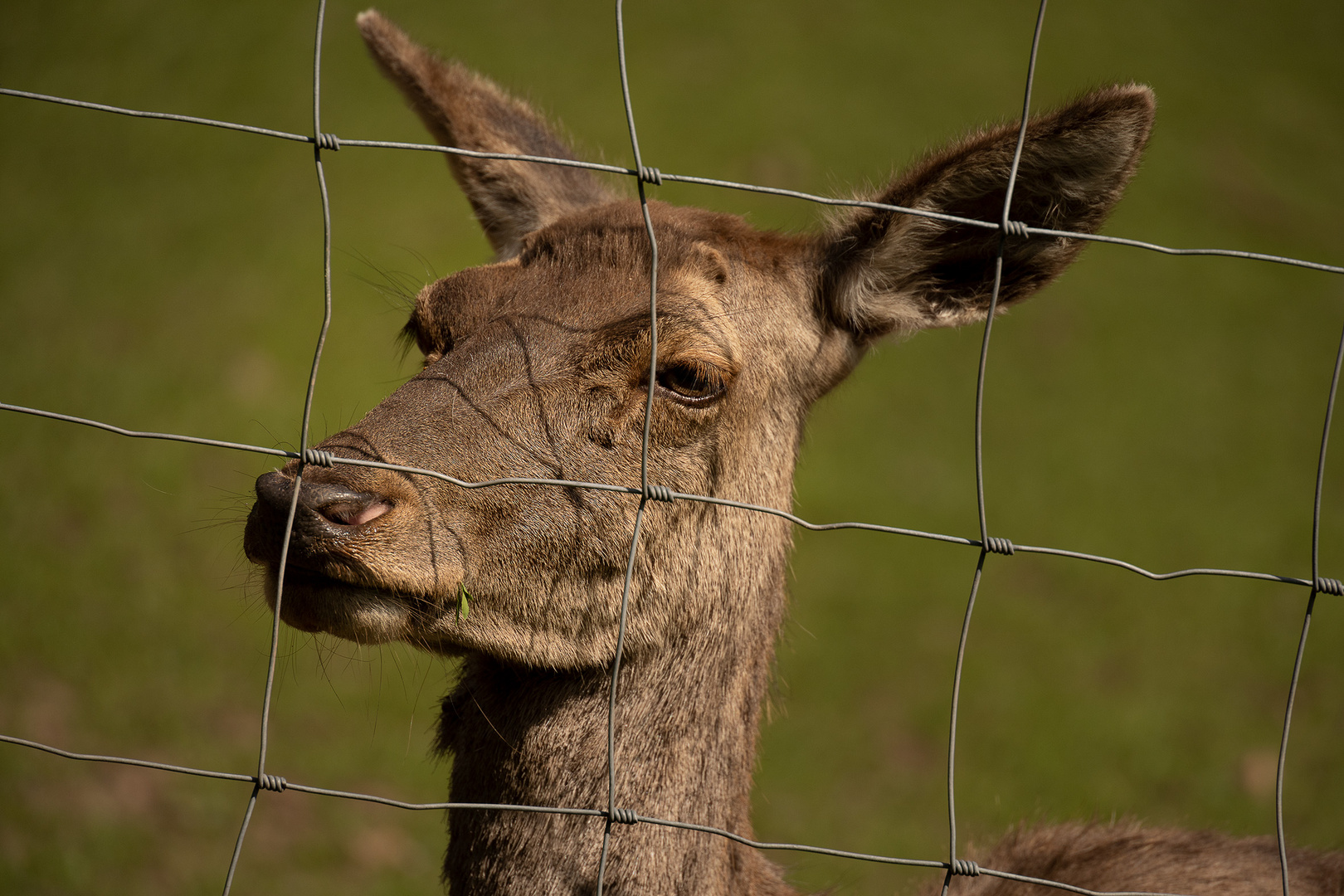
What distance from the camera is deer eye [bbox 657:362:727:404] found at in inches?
103

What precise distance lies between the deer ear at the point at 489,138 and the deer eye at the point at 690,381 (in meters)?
1.09

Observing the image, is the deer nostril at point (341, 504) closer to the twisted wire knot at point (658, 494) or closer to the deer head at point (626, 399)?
the deer head at point (626, 399)

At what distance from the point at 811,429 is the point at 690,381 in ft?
3.58

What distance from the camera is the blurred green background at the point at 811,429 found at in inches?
238

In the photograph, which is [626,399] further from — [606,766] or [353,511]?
[606,766]

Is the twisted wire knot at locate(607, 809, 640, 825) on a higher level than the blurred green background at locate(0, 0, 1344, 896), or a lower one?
lower

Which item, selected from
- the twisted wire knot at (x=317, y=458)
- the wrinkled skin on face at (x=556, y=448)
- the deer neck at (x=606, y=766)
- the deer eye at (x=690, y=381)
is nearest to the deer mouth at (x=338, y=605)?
the wrinkled skin on face at (x=556, y=448)

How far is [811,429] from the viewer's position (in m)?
3.64

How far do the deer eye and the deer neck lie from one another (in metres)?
0.50

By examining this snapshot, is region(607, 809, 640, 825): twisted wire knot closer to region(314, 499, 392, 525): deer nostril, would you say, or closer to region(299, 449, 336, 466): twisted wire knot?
region(314, 499, 392, 525): deer nostril

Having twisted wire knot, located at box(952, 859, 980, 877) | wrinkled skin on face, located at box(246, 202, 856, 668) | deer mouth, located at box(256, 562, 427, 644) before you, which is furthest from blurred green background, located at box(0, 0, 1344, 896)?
twisted wire knot, located at box(952, 859, 980, 877)

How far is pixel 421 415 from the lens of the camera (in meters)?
2.43

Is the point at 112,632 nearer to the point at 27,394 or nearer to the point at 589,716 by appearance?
the point at 27,394

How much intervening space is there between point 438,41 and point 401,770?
24.9 ft
